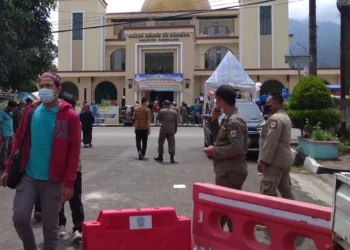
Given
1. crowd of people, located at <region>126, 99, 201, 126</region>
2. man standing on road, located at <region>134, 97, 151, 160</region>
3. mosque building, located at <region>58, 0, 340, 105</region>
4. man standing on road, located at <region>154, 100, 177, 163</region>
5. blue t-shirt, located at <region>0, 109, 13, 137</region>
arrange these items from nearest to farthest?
1. blue t-shirt, located at <region>0, 109, 13, 137</region>
2. man standing on road, located at <region>154, 100, 177, 163</region>
3. man standing on road, located at <region>134, 97, 151, 160</region>
4. crowd of people, located at <region>126, 99, 201, 126</region>
5. mosque building, located at <region>58, 0, 340, 105</region>

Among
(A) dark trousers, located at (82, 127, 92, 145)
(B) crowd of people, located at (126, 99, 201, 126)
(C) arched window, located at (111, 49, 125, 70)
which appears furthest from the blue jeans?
(A) dark trousers, located at (82, 127, 92, 145)

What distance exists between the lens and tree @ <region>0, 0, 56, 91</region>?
11766 millimetres

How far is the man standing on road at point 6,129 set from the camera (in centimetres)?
1138

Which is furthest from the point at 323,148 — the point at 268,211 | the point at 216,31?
the point at 216,31

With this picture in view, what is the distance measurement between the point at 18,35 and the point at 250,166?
7.29 m

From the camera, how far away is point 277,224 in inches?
161

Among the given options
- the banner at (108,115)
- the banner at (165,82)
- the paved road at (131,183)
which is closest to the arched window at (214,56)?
the banner at (165,82)

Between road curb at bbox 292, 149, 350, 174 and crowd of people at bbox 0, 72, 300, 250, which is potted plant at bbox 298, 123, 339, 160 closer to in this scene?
road curb at bbox 292, 149, 350, 174

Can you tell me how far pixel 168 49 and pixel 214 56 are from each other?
676cm

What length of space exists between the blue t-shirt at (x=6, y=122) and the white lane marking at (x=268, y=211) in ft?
26.8

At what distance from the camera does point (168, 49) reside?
3875 centimetres

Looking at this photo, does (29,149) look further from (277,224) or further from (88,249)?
(277,224)

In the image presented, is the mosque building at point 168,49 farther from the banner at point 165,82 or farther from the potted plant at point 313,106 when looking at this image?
the potted plant at point 313,106

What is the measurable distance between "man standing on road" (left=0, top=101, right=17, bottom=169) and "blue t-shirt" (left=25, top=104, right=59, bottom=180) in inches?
298
